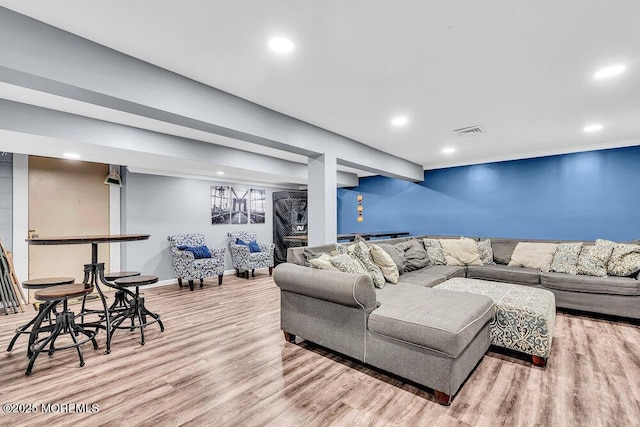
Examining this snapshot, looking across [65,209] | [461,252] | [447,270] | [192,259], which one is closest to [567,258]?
[461,252]

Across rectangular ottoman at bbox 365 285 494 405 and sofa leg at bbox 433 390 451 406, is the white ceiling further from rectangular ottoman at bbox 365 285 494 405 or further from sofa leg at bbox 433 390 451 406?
sofa leg at bbox 433 390 451 406

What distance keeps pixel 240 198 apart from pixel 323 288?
5114 millimetres

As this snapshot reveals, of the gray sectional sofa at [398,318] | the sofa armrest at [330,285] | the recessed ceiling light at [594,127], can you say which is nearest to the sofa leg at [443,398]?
the gray sectional sofa at [398,318]

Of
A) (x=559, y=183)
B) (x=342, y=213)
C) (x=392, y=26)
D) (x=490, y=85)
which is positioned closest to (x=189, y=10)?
(x=392, y=26)

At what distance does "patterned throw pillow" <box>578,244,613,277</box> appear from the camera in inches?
143

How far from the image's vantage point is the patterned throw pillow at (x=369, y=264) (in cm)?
287

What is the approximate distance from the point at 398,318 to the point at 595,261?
3318 millimetres

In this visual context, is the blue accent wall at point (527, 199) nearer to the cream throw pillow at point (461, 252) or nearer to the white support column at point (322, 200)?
the cream throw pillow at point (461, 252)

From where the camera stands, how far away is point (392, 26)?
178 centimetres

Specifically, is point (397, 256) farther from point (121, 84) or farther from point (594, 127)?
point (121, 84)

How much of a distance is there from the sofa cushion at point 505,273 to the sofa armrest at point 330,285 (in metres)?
2.76

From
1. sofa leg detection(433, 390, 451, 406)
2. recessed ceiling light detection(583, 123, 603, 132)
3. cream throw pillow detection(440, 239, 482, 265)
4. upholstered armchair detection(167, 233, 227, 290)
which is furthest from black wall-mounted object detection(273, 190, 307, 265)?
sofa leg detection(433, 390, 451, 406)

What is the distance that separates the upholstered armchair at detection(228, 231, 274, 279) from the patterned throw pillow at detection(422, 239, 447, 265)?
10.6 feet

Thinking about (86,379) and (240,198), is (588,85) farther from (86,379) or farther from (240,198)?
(240,198)
